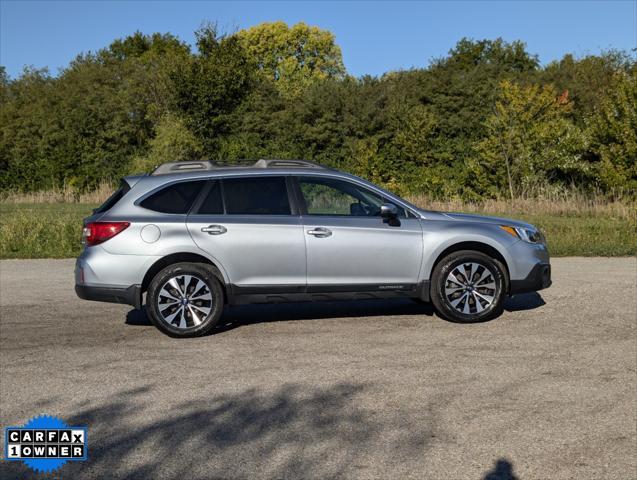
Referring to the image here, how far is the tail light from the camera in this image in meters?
8.55

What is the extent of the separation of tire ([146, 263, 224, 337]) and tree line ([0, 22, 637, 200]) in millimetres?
20668

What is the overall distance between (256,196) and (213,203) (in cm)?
48

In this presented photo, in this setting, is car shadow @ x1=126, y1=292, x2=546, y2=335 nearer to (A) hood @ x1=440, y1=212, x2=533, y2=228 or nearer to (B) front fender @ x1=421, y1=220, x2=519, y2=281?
(B) front fender @ x1=421, y1=220, x2=519, y2=281

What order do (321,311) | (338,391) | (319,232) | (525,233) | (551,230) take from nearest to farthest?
(338,391)
(319,232)
(525,233)
(321,311)
(551,230)

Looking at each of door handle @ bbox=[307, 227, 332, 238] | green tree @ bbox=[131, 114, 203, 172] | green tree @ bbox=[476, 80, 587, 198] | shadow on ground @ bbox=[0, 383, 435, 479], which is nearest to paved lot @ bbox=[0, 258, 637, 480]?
shadow on ground @ bbox=[0, 383, 435, 479]

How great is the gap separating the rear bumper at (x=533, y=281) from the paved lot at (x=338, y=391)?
399 millimetres

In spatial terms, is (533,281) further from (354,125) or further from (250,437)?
(354,125)

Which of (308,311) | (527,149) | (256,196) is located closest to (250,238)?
(256,196)

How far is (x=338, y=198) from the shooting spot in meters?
9.16

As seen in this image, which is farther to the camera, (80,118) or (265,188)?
(80,118)

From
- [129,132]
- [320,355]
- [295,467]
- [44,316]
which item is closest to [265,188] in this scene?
[320,355]

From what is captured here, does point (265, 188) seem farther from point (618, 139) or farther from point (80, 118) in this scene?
point (80, 118)

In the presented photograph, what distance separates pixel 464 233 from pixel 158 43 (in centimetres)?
7210

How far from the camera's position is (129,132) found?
131 ft
